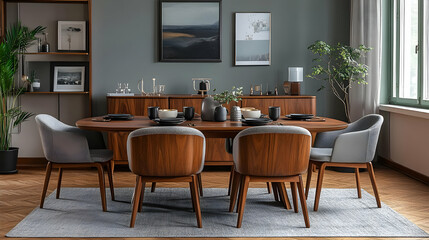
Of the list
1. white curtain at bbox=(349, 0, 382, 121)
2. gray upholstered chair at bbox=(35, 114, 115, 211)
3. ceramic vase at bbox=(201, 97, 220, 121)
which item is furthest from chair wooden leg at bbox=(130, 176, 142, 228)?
white curtain at bbox=(349, 0, 382, 121)

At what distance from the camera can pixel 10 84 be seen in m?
6.16

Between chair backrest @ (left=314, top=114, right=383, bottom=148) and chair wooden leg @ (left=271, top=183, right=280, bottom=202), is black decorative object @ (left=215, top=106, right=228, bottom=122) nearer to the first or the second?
A: chair wooden leg @ (left=271, top=183, right=280, bottom=202)

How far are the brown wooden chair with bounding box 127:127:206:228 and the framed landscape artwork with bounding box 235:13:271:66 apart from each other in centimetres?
335

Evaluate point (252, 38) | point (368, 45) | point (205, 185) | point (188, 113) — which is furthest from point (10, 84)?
point (368, 45)

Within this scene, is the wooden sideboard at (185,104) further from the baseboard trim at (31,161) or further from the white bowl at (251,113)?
the white bowl at (251,113)

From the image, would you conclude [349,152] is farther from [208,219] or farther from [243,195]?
[208,219]

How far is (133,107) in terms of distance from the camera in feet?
20.8

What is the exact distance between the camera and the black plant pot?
20.1ft

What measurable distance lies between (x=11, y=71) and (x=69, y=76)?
809 mm

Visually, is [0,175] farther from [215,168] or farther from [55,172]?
[215,168]

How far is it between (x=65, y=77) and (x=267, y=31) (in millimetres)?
2730

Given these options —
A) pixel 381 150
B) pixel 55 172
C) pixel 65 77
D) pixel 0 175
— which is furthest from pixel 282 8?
pixel 0 175

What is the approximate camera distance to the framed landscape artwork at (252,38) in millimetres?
6840

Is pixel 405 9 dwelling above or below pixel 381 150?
above
